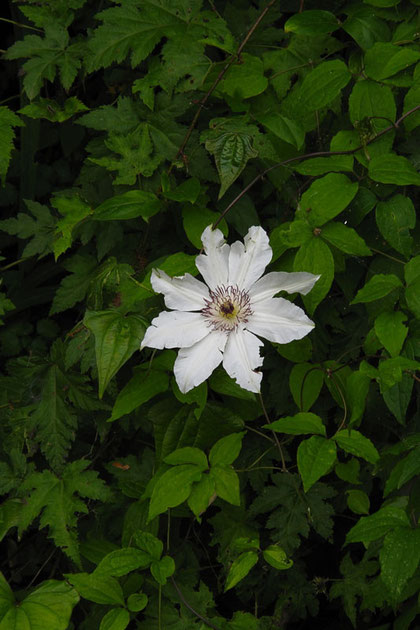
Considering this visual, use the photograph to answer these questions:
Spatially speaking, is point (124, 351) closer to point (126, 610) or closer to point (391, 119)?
point (126, 610)

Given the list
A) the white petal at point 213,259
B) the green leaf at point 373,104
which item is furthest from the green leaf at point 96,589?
the green leaf at point 373,104

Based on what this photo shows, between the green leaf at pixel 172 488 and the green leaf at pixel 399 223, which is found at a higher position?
the green leaf at pixel 399 223

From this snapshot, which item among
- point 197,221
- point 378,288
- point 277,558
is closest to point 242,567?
point 277,558

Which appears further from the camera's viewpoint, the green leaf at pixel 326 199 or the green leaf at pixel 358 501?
the green leaf at pixel 358 501

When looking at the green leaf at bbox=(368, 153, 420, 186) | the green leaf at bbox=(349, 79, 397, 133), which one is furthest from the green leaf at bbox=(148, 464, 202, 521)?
the green leaf at bbox=(349, 79, 397, 133)

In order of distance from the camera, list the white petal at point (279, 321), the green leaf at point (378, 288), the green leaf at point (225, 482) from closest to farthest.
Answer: the white petal at point (279, 321) → the green leaf at point (378, 288) → the green leaf at point (225, 482)

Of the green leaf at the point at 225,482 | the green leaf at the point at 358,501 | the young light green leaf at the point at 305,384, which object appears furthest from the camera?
the green leaf at the point at 358,501

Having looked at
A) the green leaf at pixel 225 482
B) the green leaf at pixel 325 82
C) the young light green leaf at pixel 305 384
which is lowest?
the green leaf at pixel 225 482

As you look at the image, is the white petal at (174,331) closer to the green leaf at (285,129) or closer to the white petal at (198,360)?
the white petal at (198,360)
